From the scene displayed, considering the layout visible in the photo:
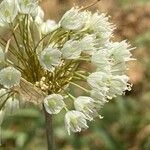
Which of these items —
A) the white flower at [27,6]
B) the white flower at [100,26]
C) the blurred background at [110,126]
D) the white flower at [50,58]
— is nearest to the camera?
the white flower at [50,58]

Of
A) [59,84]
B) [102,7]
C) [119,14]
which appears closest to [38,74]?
[59,84]

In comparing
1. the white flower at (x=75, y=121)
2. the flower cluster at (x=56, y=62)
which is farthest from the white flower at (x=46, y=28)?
the white flower at (x=75, y=121)

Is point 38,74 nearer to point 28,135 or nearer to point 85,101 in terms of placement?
point 85,101

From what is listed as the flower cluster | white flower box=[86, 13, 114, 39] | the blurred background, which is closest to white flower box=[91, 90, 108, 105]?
the flower cluster

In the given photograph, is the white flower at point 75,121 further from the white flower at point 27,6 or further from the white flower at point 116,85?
the white flower at point 27,6

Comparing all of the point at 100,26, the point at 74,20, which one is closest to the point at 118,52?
the point at 100,26

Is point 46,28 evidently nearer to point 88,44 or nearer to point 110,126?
point 88,44
